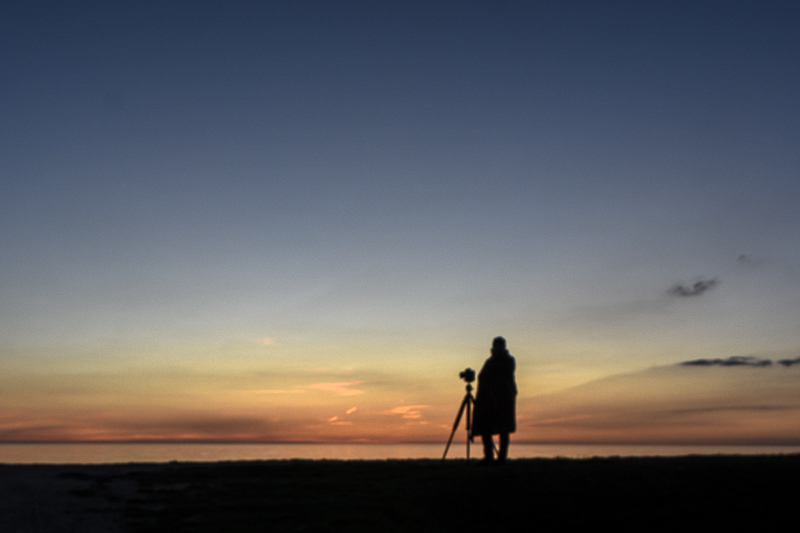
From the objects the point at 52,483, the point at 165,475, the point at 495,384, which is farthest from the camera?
the point at 495,384

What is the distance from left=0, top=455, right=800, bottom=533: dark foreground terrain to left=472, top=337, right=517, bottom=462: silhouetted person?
7.63 ft

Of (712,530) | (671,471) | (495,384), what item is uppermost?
(495,384)

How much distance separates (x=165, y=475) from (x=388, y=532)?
5898 mm

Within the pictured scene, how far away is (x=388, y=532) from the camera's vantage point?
9.02m

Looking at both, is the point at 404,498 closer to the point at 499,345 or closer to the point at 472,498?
the point at 472,498

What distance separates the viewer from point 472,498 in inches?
429

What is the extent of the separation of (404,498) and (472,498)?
1.26 meters

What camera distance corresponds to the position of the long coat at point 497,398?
15.9 metres

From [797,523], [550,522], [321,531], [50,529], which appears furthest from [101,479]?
[797,523]

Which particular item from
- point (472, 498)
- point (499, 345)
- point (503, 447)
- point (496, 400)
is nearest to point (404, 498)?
point (472, 498)

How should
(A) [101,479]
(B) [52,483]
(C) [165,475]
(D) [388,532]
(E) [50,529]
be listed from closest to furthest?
(E) [50,529] < (D) [388,532] < (B) [52,483] < (A) [101,479] < (C) [165,475]

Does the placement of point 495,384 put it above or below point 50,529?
above

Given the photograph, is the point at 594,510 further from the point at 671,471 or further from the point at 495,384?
the point at 495,384

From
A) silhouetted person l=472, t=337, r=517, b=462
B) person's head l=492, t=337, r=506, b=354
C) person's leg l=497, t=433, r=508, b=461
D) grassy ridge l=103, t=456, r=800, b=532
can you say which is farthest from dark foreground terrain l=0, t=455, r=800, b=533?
person's head l=492, t=337, r=506, b=354
